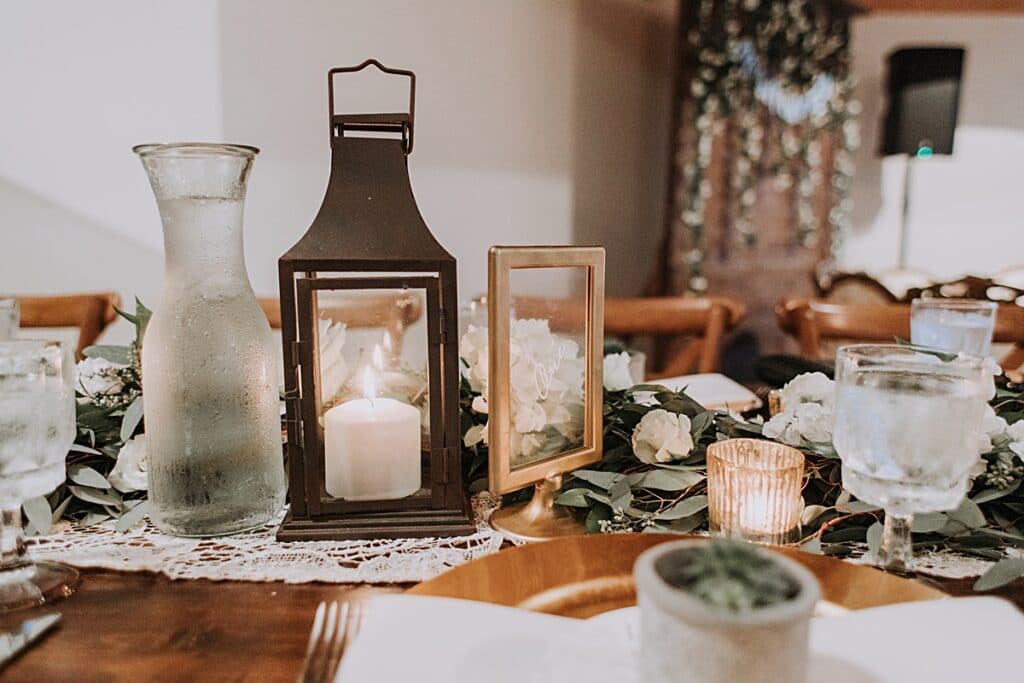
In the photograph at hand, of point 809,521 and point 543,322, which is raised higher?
point 543,322

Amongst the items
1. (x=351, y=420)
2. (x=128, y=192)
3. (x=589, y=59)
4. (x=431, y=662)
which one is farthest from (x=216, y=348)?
(x=589, y=59)

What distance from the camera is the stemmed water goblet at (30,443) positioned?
592mm

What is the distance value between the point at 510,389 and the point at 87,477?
0.47m

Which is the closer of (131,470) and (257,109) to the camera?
(131,470)

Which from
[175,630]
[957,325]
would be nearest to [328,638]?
[175,630]

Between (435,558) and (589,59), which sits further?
(589,59)

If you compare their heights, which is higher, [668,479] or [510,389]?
[510,389]

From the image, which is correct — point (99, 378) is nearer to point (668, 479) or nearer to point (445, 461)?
point (445, 461)

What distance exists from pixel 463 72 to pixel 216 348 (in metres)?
2.24

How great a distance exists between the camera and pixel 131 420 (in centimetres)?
84

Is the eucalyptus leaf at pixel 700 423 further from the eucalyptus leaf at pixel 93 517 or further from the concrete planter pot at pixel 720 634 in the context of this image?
the eucalyptus leaf at pixel 93 517

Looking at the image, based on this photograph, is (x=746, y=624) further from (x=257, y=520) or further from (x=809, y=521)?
(x=257, y=520)

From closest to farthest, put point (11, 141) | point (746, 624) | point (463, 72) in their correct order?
point (746, 624), point (11, 141), point (463, 72)

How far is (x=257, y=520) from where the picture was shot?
75 centimetres
